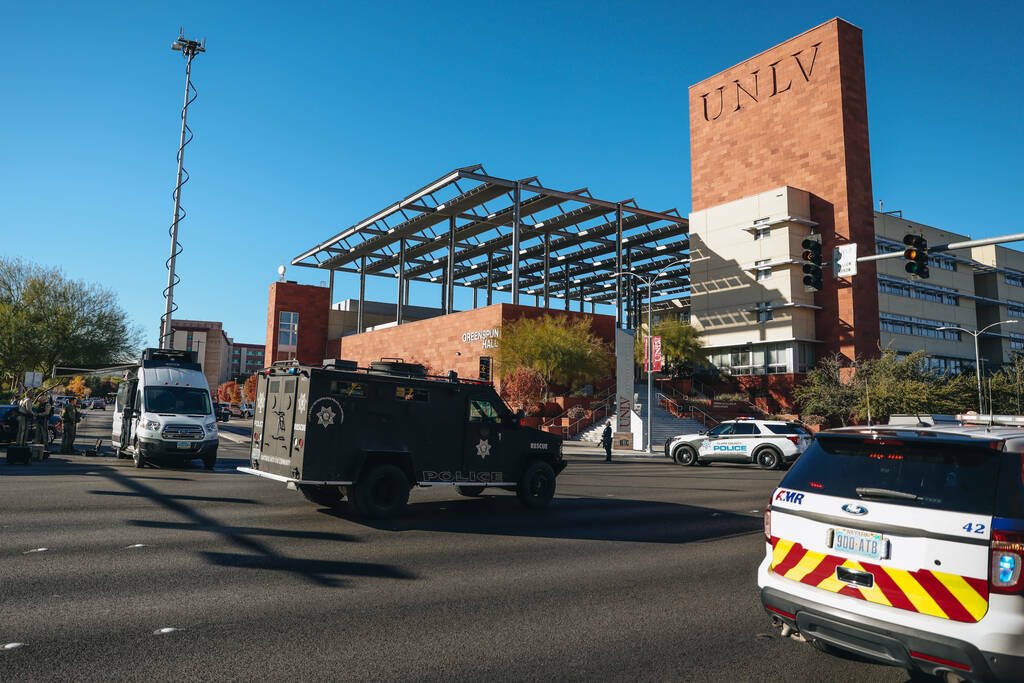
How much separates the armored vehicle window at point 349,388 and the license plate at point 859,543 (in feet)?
25.7

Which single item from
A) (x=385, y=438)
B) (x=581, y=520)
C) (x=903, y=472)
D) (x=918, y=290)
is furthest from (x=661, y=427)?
(x=903, y=472)

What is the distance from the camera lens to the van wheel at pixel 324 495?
1163cm

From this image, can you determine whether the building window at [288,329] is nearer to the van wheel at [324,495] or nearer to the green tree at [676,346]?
the green tree at [676,346]

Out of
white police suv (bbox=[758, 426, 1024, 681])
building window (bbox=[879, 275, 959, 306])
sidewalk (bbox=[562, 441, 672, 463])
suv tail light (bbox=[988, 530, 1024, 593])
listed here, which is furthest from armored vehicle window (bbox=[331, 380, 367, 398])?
building window (bbox=[879, 275, 959, 306])

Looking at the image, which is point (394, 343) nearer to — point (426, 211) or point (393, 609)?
point (426, 211)

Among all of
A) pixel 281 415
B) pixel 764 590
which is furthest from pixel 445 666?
pixel 281 415

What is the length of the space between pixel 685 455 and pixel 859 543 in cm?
2182

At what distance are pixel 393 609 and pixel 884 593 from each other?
3878mm

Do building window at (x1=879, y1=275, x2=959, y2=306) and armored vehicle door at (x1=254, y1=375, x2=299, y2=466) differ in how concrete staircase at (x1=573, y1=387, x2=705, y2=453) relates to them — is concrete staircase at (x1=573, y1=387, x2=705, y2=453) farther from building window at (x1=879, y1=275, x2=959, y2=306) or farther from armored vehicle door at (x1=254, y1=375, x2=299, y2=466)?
armored vehicle door at (x1=254, y1=375, x2=299, y2=466)

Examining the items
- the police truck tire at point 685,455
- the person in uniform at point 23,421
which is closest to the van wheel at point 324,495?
the person in uniform at point 23,421

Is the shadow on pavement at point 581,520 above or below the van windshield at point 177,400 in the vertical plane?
below

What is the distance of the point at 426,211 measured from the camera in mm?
45938

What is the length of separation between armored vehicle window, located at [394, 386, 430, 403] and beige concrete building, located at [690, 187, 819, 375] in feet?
124

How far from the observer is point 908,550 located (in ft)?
12.9
